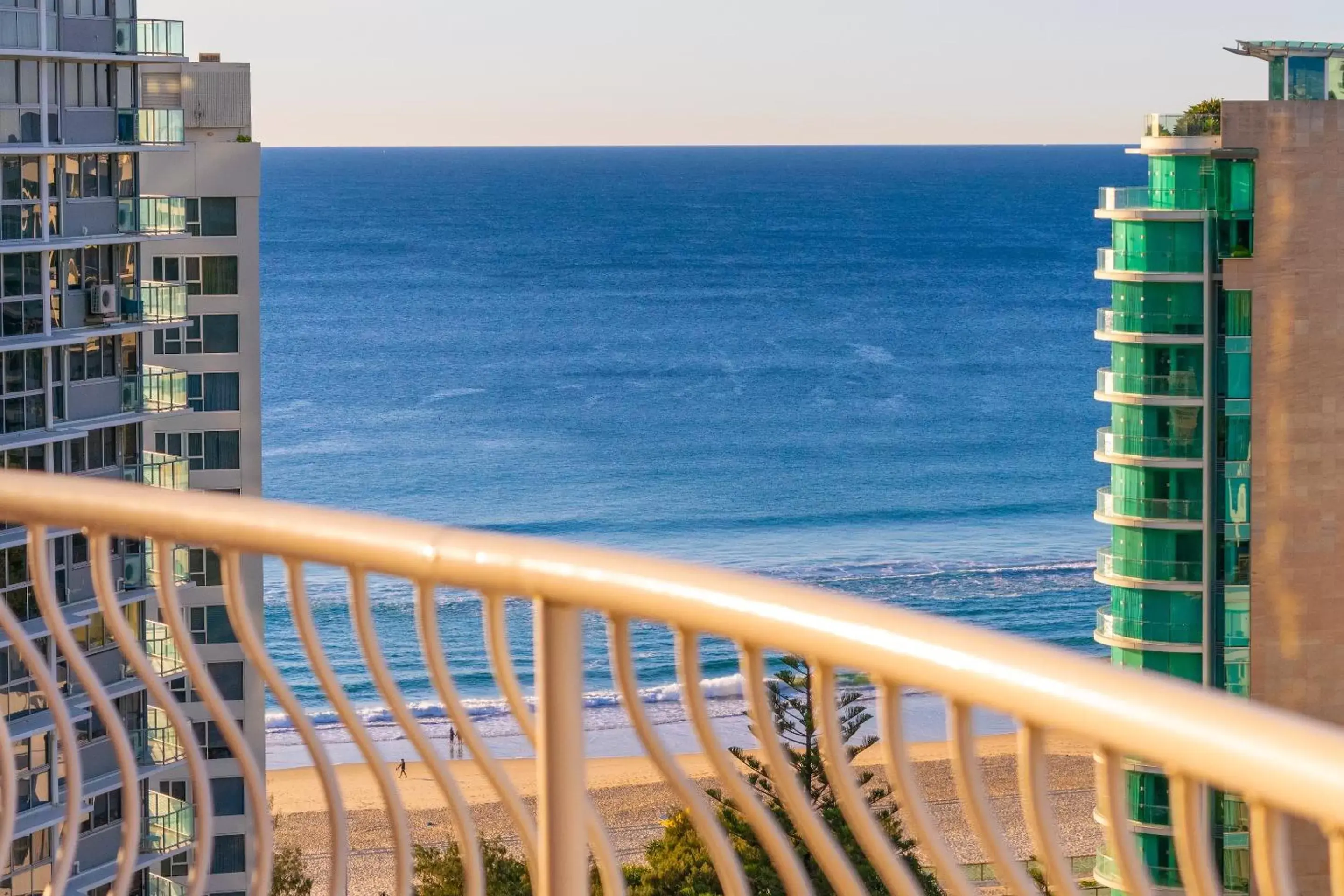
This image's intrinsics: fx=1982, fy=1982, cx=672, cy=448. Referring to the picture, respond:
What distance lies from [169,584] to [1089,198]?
142 metres

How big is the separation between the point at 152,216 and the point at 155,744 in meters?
5.16

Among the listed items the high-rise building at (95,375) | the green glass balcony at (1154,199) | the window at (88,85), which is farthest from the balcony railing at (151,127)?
the green glass balcony at (1154,199)

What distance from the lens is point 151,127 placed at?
19734mm

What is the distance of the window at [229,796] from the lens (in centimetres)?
2157

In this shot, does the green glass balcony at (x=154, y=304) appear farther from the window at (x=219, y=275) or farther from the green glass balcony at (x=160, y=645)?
the window at (x=219, y=275)

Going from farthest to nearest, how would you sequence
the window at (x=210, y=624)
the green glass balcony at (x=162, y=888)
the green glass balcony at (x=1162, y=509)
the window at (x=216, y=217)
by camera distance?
the window at (x=216, y=217)
the window at (x=210, y=624)
the green glass balcony at (x=1162, y=509)
the green glass balcony at (x=162, y=888)

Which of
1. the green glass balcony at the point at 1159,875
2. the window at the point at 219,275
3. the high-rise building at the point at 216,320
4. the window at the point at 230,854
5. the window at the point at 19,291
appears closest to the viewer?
the green glass balcony at the point at 1159,875

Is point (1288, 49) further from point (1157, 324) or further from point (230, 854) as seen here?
point (230, 854)

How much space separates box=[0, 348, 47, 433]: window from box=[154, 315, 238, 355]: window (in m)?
6.28

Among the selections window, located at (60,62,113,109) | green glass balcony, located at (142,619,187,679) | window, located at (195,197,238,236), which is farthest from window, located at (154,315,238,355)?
window, located at (60,62,113,109)

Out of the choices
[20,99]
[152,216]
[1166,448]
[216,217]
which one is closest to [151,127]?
[152,216]

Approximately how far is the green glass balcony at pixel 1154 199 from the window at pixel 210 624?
33.0 ft

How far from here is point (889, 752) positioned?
1521 millimetres

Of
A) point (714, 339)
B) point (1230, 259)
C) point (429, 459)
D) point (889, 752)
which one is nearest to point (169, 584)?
point (889, 752)
